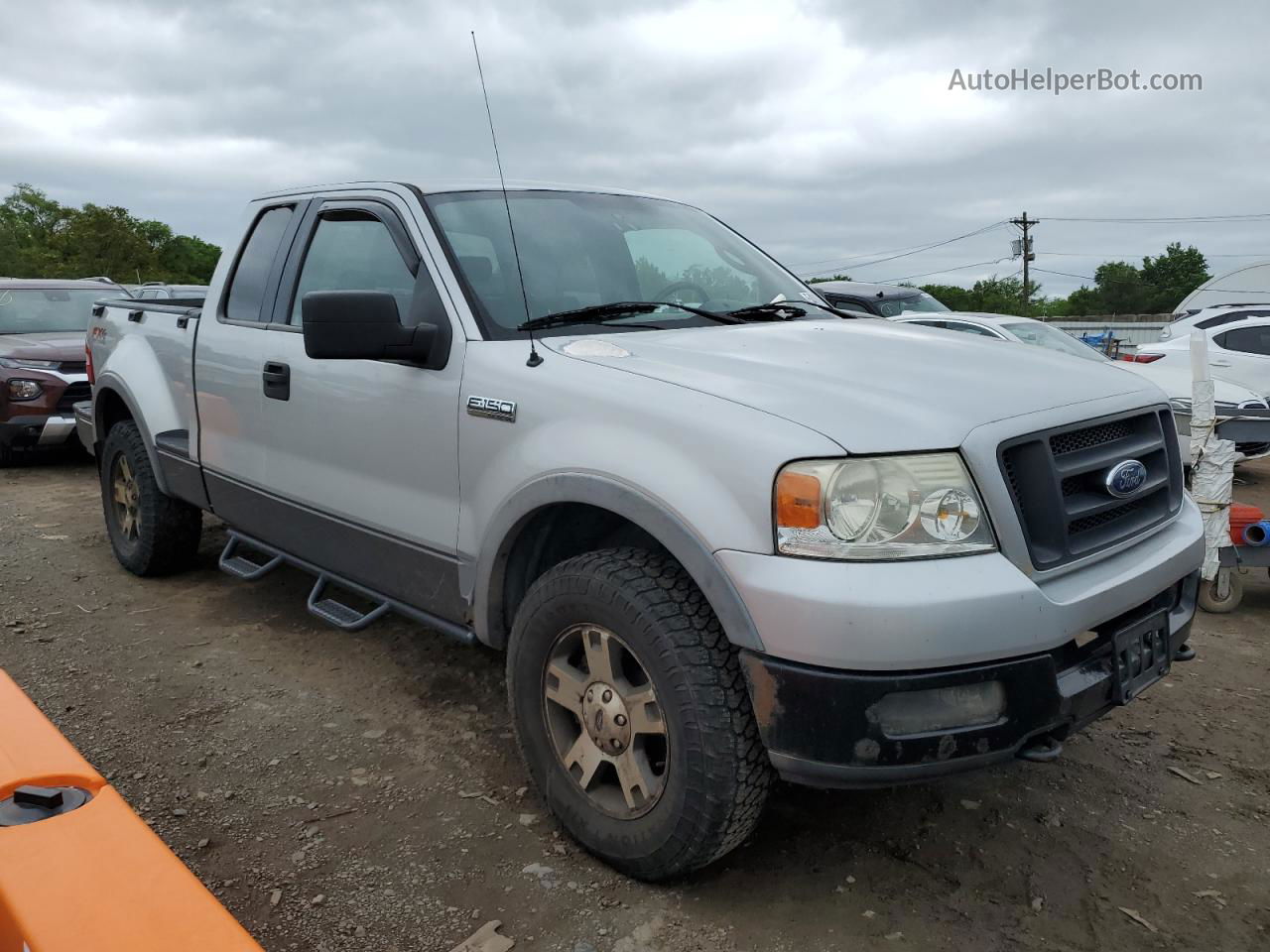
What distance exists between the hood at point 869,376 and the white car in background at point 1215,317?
1087 centimetres

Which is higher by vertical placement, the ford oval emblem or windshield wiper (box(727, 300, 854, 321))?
windshield wiper (box(727, 300, 854, 321))

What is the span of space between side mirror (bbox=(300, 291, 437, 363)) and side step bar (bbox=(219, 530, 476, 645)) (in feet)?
2.86

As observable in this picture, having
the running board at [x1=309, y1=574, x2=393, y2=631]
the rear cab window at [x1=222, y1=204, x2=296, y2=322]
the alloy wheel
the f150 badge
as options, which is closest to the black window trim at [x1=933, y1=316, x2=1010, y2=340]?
the rear cab window at [x1=222, y1=204, x2=296, y2=322]

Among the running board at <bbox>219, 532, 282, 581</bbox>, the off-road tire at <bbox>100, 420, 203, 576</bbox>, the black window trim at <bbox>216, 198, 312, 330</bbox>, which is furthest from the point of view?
the off-road tire at <bbox>100, 420, 203, 576</bbox>

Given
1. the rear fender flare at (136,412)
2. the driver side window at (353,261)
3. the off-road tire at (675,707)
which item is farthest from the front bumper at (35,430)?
the off-road tire at (675,707)

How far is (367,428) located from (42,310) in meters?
8.33

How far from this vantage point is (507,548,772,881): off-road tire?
2168 mm

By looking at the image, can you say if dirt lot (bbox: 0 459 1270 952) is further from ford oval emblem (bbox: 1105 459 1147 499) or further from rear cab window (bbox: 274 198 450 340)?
rear cab window (bbox: 274 198 450 340)

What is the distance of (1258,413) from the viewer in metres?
8.83

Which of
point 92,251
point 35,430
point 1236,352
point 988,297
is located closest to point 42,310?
point 35,430

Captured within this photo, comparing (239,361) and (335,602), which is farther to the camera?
(239,361)

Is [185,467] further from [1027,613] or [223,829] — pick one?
[1027,613]

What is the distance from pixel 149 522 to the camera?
4.79 metres

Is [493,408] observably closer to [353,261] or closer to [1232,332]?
[353,261]
